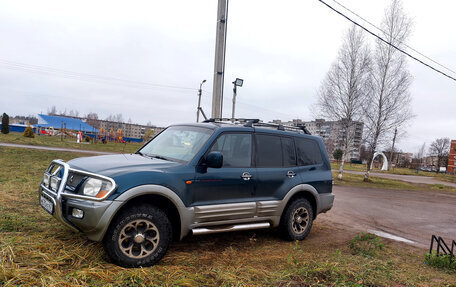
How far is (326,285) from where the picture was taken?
3709 mm

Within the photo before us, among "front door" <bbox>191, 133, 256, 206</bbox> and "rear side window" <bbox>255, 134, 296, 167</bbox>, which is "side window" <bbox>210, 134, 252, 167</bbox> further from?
"rear side window" <bbox>255, 134, 296, 167</bbox>

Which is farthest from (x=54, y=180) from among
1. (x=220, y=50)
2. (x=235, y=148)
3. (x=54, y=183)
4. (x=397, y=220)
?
(x=397, y=220)

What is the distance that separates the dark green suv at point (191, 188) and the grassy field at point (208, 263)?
348 millimetres

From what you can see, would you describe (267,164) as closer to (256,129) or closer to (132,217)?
(256,129)

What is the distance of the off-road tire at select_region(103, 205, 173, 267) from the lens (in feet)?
12.1

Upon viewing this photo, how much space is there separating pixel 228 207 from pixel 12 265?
2.55m

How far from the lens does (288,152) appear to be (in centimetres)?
570

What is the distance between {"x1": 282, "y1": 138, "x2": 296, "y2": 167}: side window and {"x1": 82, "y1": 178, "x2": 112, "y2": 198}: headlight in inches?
116

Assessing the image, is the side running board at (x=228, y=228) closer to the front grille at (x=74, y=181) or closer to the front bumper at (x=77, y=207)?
the front bumper at (x=77, y=207)

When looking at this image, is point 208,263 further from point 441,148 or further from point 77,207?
point 441,148

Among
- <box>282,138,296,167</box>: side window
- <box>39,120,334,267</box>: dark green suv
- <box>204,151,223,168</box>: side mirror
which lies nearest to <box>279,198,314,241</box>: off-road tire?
<box>39,120,334,267</box>: dark green suv

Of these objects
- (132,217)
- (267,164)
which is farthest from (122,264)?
(267,164)

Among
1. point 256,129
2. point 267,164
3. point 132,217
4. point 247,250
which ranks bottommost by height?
point 247,250

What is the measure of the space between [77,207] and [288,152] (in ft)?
11.3
